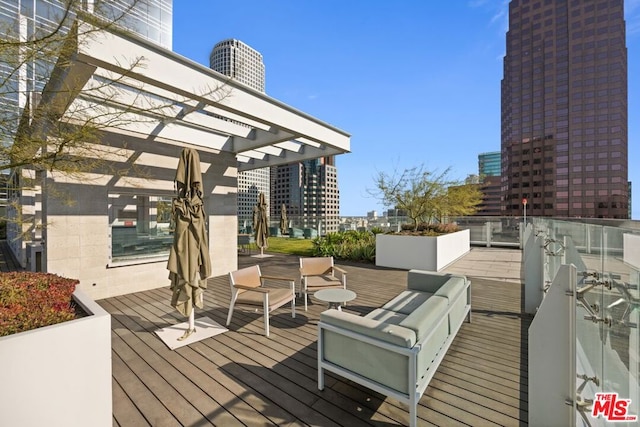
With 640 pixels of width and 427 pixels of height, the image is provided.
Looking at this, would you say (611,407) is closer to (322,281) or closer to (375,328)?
(375,328)

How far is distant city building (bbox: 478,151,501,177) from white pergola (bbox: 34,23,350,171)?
129743mm

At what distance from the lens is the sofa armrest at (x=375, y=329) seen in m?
2.16

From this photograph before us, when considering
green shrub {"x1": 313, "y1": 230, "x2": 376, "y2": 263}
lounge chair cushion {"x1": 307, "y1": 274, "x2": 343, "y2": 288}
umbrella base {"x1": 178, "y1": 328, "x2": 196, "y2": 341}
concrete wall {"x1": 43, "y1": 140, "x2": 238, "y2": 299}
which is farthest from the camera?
green shrub {"x1": 313, "y1": 230, "x2": 376, "y2": 263}

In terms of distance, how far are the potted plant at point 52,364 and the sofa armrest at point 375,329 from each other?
69.3 inches

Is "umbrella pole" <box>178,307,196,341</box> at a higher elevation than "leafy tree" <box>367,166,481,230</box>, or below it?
below

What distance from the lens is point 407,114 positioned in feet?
47.6

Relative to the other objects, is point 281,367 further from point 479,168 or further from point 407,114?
point 479,168

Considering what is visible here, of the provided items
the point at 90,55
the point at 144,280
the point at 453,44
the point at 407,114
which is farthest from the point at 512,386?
the point at 407,114

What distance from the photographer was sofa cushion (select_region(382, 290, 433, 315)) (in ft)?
11.8

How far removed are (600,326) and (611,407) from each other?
1.43 ft

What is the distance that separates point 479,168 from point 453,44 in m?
125

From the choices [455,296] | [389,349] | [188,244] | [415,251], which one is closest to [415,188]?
[415,251]

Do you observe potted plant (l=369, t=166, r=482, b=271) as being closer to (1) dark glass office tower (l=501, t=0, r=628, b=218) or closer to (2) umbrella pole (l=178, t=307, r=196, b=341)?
(2) umbrella pole (l=178, t=307, r=196, b=341)

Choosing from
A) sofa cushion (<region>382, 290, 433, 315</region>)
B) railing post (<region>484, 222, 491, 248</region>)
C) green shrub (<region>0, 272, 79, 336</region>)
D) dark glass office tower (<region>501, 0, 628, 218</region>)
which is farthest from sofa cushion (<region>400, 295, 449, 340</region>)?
dark glass office tower (<region>501, 0, 628, 218</region>)
